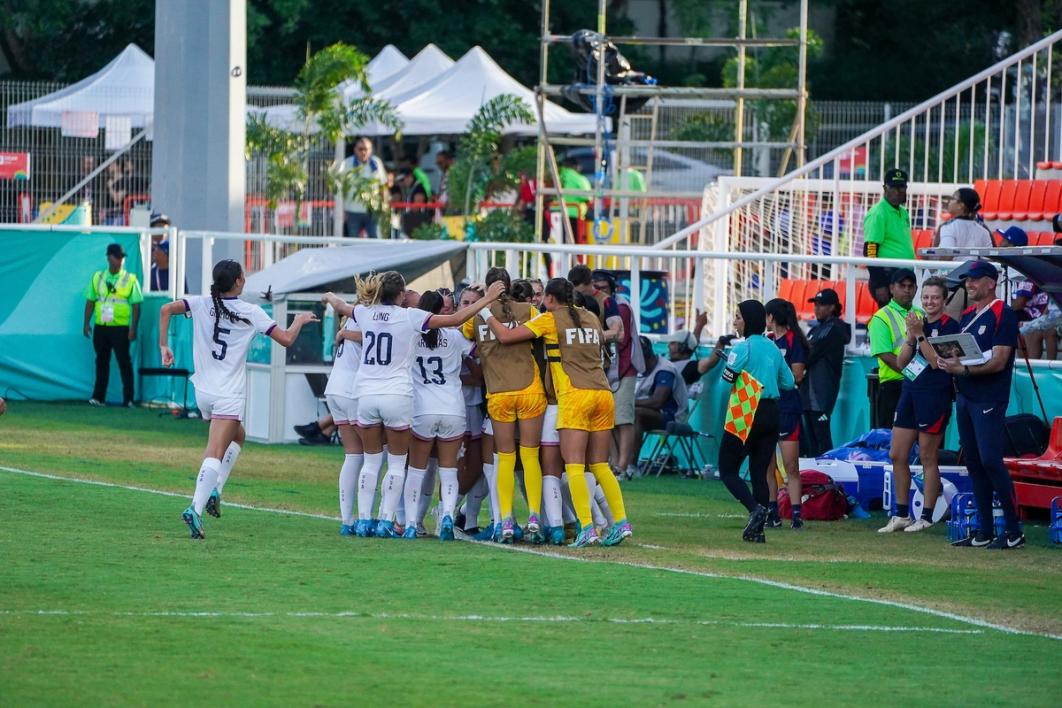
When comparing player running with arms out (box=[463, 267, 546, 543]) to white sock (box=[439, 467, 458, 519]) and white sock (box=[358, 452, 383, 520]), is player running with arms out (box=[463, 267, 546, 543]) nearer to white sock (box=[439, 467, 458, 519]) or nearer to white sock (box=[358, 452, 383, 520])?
white sock (box=[439, 467, 458, 519])

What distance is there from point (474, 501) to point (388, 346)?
1.53 meters

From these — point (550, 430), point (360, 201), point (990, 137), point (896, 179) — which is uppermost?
point (990, 137)

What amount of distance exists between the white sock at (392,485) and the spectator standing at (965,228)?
23.6 feet

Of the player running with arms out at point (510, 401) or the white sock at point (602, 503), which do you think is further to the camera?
the white sock at point (602, 503)

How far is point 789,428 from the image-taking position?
50.5ft

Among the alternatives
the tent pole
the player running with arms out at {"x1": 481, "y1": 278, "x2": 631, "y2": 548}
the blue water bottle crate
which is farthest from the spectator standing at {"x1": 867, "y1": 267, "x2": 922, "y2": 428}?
the tent pole

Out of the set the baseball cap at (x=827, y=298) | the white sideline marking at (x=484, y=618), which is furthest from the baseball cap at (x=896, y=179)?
the white sideline marking at (x=484, y=618)

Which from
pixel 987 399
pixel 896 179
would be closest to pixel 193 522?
pixel 987 399

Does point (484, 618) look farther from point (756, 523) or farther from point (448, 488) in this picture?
point (756, 523)

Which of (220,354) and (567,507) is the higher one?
(220,354)

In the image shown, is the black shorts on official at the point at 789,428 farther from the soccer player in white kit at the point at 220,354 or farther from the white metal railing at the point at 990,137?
the white metal railing at the point at 990,137

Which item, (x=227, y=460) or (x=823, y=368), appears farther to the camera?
(x=823, y=368)

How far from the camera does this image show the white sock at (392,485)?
13539 mm

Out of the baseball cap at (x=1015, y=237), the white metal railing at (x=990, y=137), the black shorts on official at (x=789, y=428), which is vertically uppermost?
the white metal railing at (x=990, y=137)
